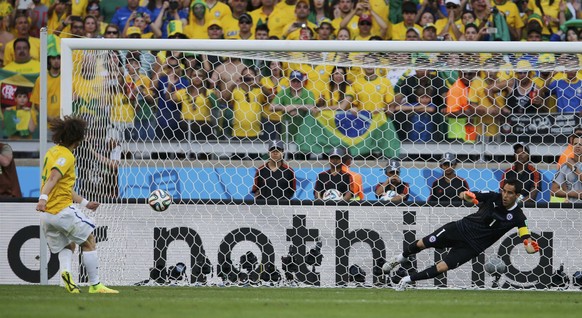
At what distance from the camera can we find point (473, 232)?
1181 centimetres

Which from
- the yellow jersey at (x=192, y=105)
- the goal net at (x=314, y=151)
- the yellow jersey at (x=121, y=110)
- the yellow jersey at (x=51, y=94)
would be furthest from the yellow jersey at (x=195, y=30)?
the yellow jersey at (x=121, y=110)

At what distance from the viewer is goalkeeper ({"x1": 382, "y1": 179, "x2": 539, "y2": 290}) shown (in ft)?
37.9

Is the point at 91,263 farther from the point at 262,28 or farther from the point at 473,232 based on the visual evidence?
the point at 262,28

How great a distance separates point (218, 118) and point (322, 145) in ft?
4.62

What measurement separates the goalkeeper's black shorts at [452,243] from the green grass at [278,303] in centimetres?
43

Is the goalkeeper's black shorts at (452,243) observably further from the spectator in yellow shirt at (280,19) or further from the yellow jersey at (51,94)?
the yellow jersey at (51,94)

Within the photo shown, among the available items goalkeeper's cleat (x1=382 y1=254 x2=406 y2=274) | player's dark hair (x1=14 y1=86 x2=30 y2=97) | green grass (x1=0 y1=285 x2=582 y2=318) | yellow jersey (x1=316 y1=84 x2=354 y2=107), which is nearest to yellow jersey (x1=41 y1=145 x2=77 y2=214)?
green grass (x1=0 y1=285 x2=582 y2=318)

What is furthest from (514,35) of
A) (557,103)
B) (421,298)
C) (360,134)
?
(421,298)

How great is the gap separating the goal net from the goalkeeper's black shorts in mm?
625

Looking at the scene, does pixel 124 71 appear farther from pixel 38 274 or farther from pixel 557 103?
pixel 557 103

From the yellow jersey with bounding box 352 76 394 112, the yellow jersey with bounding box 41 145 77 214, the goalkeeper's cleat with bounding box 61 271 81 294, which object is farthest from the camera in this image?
the yellow jersey with bounding box 352 76 394 112

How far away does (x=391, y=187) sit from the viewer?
1291 centimetres

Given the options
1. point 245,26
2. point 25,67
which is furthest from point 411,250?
point 25,67

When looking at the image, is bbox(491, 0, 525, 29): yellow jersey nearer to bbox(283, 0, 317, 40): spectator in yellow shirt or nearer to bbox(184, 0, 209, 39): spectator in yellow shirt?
bbox(283, 0, 317, 40): spectator in yellow shirt
